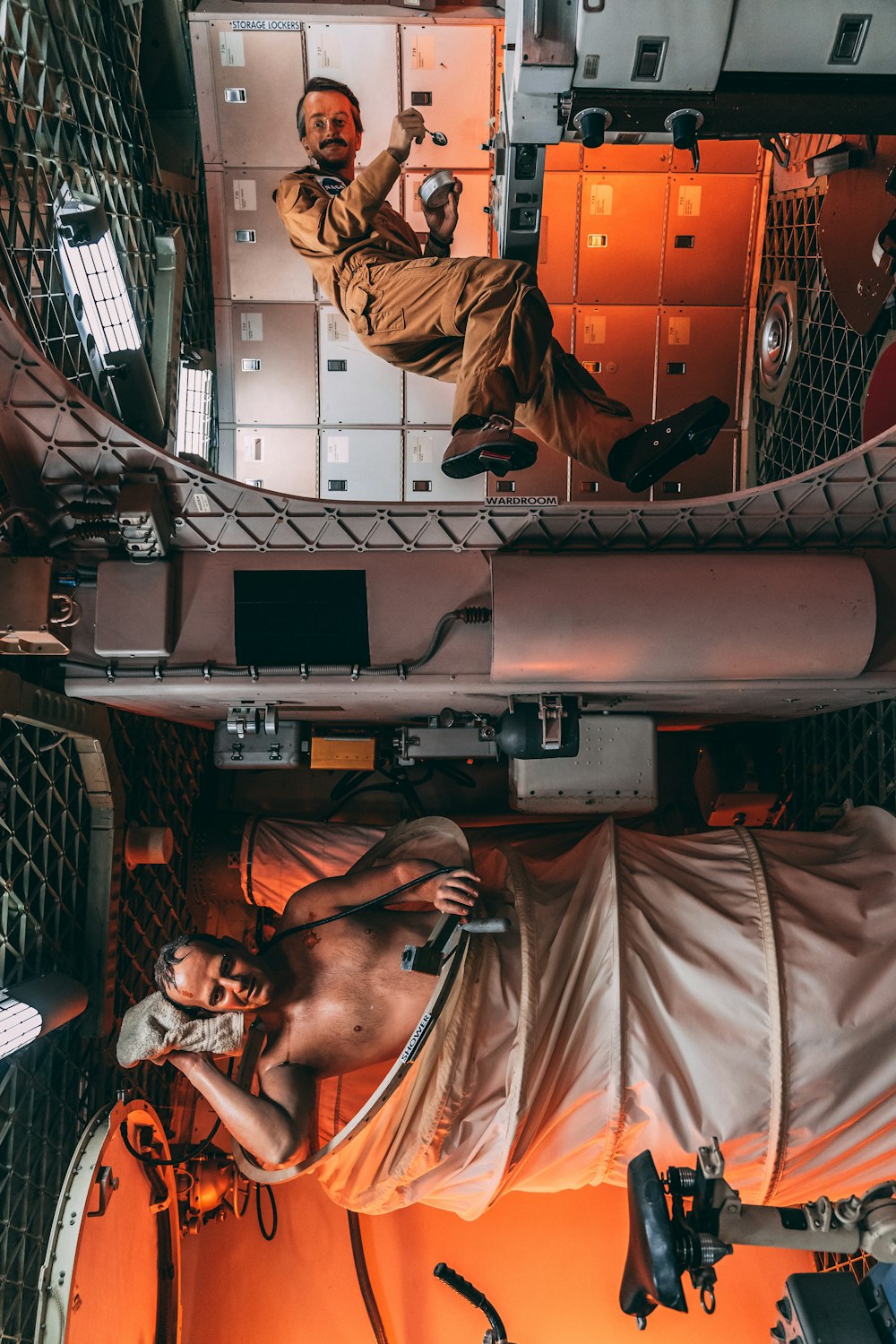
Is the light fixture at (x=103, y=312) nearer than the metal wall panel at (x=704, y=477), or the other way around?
the light fixture at (x=103, y=312)

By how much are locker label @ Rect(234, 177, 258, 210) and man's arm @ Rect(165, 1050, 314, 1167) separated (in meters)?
2.74

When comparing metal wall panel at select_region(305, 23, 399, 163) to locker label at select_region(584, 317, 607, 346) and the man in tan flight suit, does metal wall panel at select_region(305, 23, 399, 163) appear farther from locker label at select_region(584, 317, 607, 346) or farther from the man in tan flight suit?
locker label at select_region(584, 317, 607, 346)

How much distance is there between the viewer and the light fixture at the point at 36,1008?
2576 millimetres

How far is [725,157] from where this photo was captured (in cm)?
311

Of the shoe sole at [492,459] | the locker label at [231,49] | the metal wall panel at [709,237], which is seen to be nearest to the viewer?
the shoe sole at [492,459]

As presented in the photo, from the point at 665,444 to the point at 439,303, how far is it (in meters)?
0.83

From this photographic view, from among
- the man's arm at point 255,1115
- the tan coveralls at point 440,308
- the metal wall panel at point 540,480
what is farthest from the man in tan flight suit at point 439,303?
the man's arm at point 255,1115

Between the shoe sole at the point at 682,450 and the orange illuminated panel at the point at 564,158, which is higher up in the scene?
the orange illuminated panel at the point at 564,158

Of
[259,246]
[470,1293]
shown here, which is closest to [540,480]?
[259,246]

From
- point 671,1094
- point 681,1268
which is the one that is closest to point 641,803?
point 671,1094

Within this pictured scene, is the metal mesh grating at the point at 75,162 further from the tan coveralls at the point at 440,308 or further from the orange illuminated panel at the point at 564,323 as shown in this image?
the orange illuminated panel at the point at 564,323

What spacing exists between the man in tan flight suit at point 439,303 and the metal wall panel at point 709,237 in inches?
25.6

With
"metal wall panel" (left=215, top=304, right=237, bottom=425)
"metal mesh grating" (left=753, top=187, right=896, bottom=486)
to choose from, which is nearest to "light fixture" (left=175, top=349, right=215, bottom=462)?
"metal wall panel" (left=215, top=304, right=237, bottom=425)

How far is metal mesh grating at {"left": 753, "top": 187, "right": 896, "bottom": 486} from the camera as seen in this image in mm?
3193
